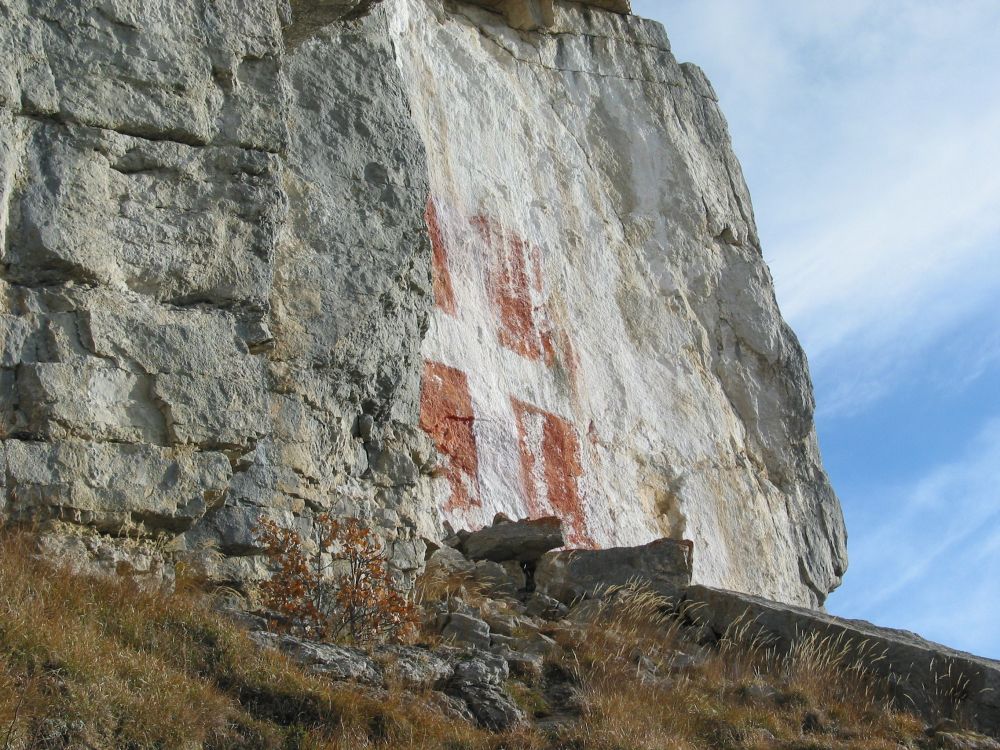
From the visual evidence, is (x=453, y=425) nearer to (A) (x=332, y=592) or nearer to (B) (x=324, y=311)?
(B) (x=324, y=311)

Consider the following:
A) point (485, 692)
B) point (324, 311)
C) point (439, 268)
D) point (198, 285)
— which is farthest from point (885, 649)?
point (439, 268)

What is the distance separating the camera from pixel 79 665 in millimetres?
4477

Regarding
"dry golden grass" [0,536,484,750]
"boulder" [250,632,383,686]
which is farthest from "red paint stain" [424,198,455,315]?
"dry golden grass" [0,536,484,750]

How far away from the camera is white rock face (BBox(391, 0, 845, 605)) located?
10539 mm

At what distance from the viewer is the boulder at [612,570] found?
792 centimetres

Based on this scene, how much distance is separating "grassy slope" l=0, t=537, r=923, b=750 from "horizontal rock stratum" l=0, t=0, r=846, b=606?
585 millimetres

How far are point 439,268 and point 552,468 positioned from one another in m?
1.71

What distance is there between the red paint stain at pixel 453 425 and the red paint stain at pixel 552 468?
0.58 metres

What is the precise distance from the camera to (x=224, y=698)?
4770mm

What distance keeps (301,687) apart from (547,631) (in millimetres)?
2247

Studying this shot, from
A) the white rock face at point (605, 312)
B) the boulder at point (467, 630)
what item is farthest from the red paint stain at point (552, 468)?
the boulder at point (467, 630)

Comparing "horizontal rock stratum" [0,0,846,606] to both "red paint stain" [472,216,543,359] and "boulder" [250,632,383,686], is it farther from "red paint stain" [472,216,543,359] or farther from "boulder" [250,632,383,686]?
"boulder" [250,632,383,686]

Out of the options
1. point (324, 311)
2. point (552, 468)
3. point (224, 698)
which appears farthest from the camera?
point (552, 468)

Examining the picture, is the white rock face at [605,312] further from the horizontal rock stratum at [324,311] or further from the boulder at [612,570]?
the boulder at [612,570]
